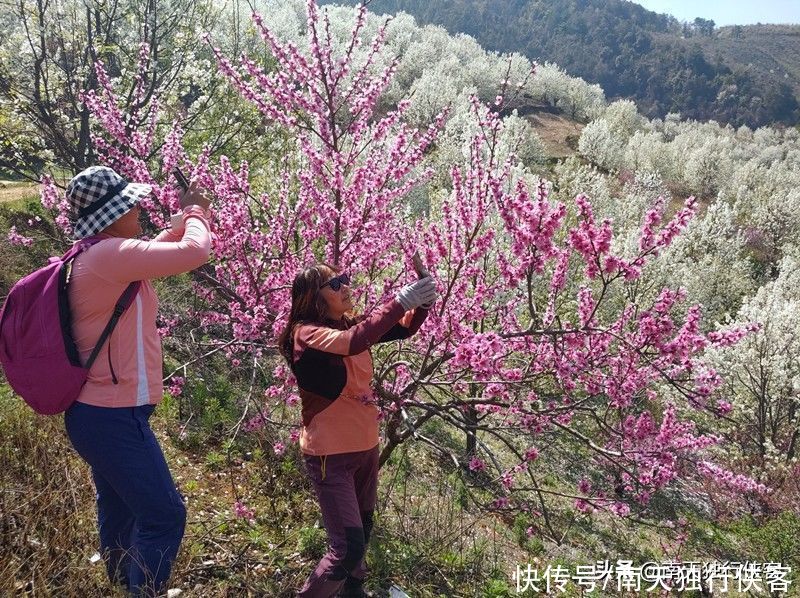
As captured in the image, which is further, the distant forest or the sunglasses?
the distant forest

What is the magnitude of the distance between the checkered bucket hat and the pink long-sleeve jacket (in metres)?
0.13

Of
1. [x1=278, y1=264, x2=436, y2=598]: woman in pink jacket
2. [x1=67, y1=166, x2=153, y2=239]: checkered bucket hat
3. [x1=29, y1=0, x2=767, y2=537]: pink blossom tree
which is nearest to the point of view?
[x1=67, y1=166, x2=153, y2=239]: checkered bucket hat

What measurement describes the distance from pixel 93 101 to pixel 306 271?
398 centimetres

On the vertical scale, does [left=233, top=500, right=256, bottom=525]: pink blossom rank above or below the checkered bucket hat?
below

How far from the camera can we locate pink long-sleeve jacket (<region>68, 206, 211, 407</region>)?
217 cm

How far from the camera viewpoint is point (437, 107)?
138 feet

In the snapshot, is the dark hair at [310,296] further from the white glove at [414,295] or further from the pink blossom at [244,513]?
the pink blossom at [244,513]

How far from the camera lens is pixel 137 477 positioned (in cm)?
226

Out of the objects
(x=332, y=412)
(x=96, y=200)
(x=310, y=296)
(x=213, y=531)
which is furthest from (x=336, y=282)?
(x=213, y=531)

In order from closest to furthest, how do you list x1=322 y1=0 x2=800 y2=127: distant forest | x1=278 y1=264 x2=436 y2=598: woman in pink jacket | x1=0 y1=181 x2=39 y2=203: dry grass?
x1=278 y1=264 x2=436 y2=598: woman in pink jacket
x1=0 y1=181 x2=39 y2=203: dry grass
x1=322 y1=0 x2=800 y2=127: distant forest

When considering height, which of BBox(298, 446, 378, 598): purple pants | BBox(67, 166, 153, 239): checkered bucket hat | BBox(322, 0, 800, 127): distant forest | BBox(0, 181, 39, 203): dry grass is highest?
BBox(322, 0, 800, 127): distant forest

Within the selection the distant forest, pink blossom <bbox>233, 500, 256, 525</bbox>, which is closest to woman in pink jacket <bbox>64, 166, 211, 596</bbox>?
Answer: pink blossom <bbox>233, 500, 256, 525</bbox>

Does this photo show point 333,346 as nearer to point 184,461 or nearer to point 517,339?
point 517,339

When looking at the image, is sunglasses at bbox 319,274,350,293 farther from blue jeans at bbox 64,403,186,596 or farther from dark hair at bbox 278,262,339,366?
blue jeans at bbox 64,403,186,596
